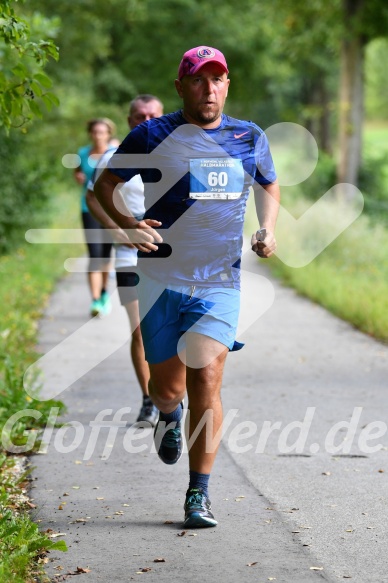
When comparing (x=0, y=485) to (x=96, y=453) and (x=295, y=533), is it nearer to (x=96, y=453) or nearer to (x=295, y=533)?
(x=96, y=453)

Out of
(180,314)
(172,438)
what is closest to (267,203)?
(180,314)

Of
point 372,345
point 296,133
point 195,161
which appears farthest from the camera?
point 296,133

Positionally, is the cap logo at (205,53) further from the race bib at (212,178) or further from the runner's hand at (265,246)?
the runner's hand at (265,246)

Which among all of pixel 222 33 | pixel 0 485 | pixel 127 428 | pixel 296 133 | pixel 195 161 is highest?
pixel 195 161

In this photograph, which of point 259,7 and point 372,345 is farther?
point 259,7

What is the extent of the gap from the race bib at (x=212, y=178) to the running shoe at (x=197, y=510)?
1407 mm

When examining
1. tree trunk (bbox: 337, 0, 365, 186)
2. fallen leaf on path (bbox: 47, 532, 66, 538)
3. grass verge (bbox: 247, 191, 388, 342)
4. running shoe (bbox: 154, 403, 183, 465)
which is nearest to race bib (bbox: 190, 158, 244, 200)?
running shoe (bbox: 154, 403, 183, 465)

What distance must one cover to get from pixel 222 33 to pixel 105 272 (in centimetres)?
2935

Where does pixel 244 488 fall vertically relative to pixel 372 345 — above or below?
above

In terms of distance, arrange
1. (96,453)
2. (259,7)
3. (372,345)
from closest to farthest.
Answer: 1. (96,453)
2. (372,345)
3. (259,7)

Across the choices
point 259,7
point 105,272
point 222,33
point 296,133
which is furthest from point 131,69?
point 105,272

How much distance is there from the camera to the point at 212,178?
536cm

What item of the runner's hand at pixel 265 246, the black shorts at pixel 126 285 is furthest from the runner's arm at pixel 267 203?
the black shorts at pixel 126 285

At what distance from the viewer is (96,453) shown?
6.98m
